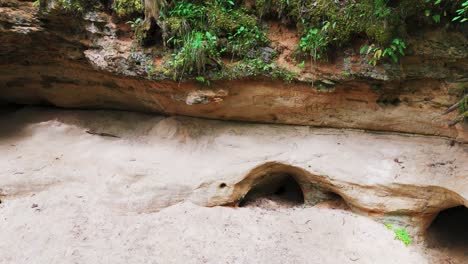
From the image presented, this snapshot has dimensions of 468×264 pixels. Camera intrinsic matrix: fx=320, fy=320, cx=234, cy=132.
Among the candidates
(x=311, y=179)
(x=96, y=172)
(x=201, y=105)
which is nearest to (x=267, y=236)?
(x=311, y=179)

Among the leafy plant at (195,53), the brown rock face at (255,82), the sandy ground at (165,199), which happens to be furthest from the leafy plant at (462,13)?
the leafy plant at (195,53)

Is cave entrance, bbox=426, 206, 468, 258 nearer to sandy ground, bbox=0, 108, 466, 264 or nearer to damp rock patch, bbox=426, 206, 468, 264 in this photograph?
damp rock patch, bbox=426, 206, 468, 264

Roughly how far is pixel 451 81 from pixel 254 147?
8.76 feet

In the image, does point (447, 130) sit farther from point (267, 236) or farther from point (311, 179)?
point (267, 236)

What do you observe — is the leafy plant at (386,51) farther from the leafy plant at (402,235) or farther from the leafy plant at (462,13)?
the leafy plant at (402,235)

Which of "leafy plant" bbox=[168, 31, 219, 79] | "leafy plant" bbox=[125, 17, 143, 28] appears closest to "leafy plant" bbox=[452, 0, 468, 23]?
"leafy plant" bbox=[168, 31, 219, 79]

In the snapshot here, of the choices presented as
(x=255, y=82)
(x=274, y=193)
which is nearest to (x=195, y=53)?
(x=255, y=82)

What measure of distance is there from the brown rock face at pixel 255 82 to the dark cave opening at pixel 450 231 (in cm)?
148

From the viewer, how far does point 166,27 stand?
4.38 m

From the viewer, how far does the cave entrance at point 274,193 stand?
16.2ft

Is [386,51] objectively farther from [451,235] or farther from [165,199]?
[165,199]

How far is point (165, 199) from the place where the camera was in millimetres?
4539

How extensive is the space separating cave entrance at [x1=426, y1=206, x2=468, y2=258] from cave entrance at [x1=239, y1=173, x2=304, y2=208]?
190 centimetres

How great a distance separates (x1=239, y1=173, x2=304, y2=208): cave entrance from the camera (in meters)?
4.94
